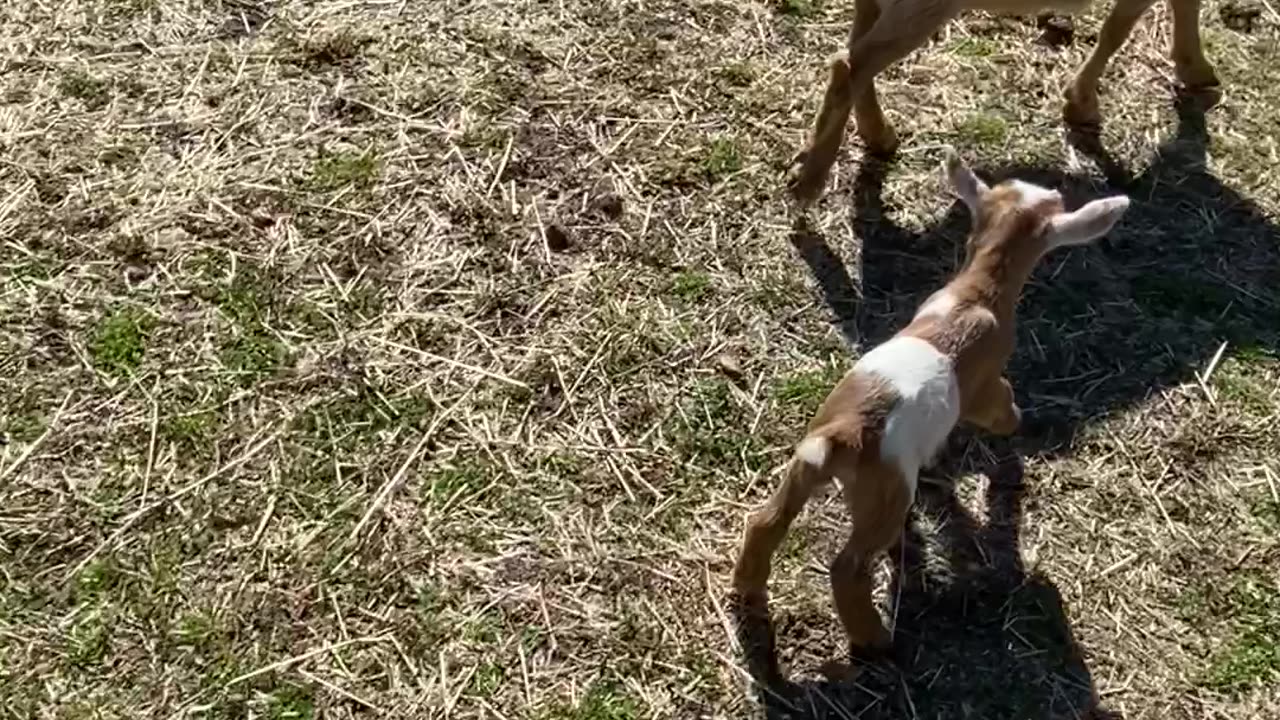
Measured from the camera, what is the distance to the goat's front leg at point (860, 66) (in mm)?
5168

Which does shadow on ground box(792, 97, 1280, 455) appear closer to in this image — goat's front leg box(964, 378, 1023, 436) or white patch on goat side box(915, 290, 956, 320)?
goat's front leg box(964, 378, 1023, 436)

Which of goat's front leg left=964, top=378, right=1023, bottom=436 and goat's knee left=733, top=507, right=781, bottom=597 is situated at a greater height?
goat's front leg left=964, top=378, right=1023, bottom=436

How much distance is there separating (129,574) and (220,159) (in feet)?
6.05

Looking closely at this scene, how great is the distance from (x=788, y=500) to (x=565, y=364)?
1199 mm

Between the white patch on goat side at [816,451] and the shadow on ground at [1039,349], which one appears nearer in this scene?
the white patch on goat side at [816,451]

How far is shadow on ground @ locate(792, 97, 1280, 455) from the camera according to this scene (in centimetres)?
501

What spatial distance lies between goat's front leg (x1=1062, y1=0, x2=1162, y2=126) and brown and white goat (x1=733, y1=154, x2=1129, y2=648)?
4.93 feet

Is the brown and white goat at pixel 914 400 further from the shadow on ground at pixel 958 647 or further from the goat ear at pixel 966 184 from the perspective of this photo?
the shadow on ground at pixel 958 647

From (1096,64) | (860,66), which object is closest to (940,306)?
(860,66)

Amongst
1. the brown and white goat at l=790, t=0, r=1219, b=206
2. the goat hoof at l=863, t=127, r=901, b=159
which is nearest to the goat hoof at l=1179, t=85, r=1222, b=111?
the brown and white goat at l=790, t=0, r=1219, b=206

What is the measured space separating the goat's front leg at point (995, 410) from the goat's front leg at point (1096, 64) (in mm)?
1764

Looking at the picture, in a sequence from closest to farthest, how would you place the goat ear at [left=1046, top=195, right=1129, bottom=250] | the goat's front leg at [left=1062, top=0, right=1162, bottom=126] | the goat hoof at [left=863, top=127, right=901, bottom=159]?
the goat ear at [left=1046, top=195, right=1129, bottom=250], the goat hoof at [left=863, top=127, right=901, bottom=159], the goat's front leg at [left=1062, top=0, right=1162, bottom=126]

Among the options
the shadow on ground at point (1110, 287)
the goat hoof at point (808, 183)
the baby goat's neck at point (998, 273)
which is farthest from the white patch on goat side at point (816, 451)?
the goat hoof at point (808, 183)

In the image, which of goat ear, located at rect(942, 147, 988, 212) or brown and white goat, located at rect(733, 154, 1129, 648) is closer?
brown and white goat, located at rect(733, 154, 1129, 648)
